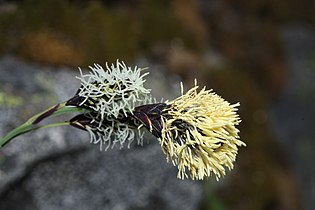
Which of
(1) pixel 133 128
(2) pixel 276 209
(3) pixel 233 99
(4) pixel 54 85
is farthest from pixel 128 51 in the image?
(1) pixel 133 128

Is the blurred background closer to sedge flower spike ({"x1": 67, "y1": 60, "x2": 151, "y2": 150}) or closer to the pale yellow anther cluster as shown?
sedge flower spike ({"x1": 67, "y1": 60, "x2": 151, "y2": 150})

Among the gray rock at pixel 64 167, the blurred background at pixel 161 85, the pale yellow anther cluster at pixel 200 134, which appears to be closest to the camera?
the pale yellow anther cluster at pixel 200 134

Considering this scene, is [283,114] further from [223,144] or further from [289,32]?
[223,144]

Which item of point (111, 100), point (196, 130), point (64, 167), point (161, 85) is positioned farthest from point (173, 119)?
point (161, 85)

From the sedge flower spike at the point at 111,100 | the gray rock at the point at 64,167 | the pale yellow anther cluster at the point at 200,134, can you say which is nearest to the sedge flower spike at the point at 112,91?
the sedge flower spike at the point at 111,100

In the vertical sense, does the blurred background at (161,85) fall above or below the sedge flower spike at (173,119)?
above

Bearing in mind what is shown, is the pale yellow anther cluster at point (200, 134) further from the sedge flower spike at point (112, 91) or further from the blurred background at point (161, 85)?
the blurred background at point (161, 85)

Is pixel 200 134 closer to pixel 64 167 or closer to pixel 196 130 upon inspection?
pixel 196 130
